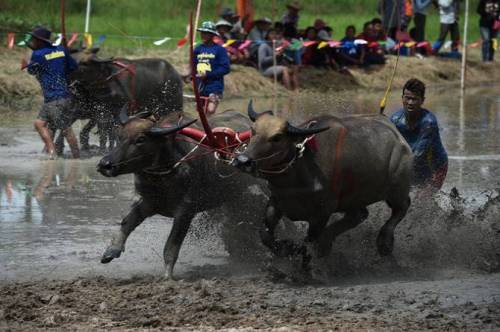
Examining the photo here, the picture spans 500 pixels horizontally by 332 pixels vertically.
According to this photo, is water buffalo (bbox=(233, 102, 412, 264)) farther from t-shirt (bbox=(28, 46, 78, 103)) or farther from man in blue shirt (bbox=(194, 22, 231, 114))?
t-shirt (bbox=(28, 46, 78, 103))

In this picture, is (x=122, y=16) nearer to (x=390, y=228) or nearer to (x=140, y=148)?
(x=390, y=228)

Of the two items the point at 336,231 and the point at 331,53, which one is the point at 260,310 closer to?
the point at 336,231

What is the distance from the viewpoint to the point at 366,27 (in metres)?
26.1

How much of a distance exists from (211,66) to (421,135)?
5720mm

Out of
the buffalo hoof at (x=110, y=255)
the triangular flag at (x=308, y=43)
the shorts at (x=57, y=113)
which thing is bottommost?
the buffalo hoof at (x=110, y=255)

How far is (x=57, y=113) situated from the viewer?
1523cm

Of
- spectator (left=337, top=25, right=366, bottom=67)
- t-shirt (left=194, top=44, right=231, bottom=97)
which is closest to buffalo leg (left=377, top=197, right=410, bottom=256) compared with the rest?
t-shirt (left=194, top=44, right=231, bottom=97)

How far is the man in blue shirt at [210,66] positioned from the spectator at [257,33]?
7351 millimetres

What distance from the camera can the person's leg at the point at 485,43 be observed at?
29.5 m

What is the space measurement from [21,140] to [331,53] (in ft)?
32.3

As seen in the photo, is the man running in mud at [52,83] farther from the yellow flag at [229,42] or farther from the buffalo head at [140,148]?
the yellow flag at [229,42]

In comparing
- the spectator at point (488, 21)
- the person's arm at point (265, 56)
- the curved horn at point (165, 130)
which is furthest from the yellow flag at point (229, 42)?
the curved horn at point (165, 130)

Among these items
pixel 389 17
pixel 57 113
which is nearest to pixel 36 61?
pixel 57 113

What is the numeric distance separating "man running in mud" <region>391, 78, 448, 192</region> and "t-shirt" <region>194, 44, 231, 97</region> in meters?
5.38
